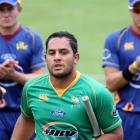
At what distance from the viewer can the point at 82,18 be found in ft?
63.9

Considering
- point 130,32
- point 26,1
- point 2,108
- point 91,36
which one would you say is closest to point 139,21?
point 130,32

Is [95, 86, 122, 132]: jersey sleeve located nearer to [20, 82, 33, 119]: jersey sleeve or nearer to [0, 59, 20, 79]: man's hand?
[20, 82, 33, 119]: jersey sleeve

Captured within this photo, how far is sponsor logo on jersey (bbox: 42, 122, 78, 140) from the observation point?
8.27 metres

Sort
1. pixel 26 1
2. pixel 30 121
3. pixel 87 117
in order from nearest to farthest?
pixel 87 117
pixel 30 121
pixel 26 1

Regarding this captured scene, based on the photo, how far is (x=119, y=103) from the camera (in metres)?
10.4

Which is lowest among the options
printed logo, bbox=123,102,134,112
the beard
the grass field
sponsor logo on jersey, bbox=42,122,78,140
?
the grass field

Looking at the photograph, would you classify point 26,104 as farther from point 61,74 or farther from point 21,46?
point 21,46

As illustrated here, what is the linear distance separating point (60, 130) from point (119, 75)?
201 centimetres

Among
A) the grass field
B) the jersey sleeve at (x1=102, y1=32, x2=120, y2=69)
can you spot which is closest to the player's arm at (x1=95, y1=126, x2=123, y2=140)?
the jersey sleeve at (x1=102, y1=32, x2=120, y2=69)

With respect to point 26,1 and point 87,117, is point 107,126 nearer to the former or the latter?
point 87,117

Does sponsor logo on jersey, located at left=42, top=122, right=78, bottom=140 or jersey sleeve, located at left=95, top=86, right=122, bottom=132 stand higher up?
jersey sleeve, located at left=95, top=86, right=122, bottom=132

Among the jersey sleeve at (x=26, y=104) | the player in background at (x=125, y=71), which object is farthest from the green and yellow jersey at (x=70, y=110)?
the player in background at (x=125, y=71)

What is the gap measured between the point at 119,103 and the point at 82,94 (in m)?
2.16

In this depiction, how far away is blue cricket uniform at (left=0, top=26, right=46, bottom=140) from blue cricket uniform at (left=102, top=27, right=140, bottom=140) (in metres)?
0.84
